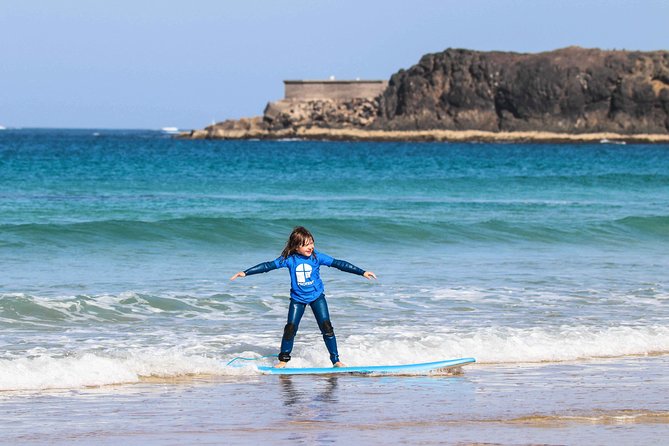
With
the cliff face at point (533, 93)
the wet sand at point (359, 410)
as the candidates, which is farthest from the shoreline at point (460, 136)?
the wet sand at point (359, 410)

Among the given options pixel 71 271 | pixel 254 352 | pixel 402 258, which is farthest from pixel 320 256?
pixel 402 258

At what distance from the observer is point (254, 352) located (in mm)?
10305

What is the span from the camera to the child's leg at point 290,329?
960 cm

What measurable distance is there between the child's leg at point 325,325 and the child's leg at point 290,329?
0.13 metres

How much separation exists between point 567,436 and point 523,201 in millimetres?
27841

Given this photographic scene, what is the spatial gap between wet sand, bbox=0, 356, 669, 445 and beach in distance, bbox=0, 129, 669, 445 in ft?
0.09

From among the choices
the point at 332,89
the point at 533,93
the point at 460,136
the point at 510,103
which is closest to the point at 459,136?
the point at 460,136

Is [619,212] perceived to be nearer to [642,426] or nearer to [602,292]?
[602,292]

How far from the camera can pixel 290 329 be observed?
959 centimetres

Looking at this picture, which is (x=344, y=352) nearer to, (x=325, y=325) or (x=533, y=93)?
(x=325, y=325)

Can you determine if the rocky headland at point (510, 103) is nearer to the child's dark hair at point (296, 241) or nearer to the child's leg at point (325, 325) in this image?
the child's leg at point (325, 325)

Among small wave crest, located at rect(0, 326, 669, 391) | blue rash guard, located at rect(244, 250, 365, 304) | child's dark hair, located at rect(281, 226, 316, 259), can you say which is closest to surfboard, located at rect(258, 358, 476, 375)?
small wave crest, located at rect(0, 326, 669, 391)

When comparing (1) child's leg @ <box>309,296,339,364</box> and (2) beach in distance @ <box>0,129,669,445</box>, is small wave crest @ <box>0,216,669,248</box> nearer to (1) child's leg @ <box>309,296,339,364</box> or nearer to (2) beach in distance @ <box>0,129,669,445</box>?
(2) beach in distance @ <box>0,129,669,445</box>

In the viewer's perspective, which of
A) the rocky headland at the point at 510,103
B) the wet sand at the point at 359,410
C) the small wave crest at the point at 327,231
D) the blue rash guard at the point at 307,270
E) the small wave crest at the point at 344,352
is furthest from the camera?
the rocky headland at the point at 510,103
